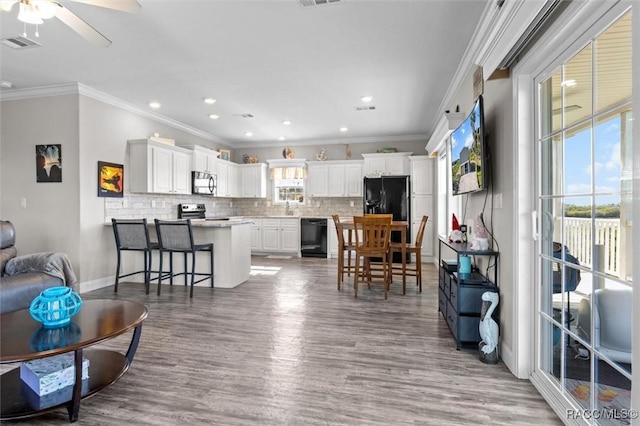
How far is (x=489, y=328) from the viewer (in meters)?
2.30

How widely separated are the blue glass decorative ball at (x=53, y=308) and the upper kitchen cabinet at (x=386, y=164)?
5.84m

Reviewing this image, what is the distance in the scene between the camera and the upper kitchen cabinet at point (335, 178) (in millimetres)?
7227

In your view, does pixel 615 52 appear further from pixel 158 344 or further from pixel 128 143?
pixel 128 143

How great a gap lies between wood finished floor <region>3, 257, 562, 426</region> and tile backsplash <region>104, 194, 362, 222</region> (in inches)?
88.7

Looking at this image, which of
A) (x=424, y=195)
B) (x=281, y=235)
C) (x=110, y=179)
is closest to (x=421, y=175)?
(x=424, y=195)

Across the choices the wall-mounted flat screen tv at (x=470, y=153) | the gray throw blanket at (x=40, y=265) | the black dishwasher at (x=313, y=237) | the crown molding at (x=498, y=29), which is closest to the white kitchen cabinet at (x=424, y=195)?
the black dishwasher at (x=313, y=237)

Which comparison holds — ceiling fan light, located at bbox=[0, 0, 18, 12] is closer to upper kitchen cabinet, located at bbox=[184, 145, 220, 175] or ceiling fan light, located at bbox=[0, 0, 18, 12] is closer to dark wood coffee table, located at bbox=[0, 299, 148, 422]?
dark wood coffee table, located at bbox=[0, 299, 148, 422]

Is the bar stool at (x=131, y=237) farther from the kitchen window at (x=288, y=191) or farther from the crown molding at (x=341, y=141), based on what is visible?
the crown molding at (x=341, y=141)

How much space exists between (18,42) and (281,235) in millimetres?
5225

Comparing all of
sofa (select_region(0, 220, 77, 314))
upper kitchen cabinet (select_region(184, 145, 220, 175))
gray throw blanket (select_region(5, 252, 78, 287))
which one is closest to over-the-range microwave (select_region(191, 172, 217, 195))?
upper kitchen cabinet (select_region(184, 145, 220, 175))

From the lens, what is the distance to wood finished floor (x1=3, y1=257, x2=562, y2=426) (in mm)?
1701

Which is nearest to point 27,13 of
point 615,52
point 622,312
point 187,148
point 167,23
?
point 167,23

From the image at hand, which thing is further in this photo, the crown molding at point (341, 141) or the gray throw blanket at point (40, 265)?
the crown molding at point (341, 141)

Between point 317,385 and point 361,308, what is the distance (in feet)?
5.33
